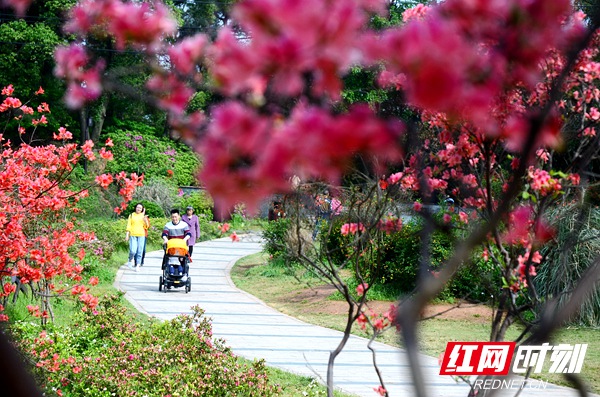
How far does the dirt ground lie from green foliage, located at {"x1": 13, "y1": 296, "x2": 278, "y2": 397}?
12.9 feet

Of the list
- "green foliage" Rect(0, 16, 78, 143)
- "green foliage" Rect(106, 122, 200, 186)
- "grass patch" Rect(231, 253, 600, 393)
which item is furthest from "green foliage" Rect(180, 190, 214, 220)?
"grass patch" Rect(231, 253, 600, 393)

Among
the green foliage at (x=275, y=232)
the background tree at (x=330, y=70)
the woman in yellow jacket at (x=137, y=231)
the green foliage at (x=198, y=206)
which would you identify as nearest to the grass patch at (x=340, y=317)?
the green foliage at (x=275, y=232)

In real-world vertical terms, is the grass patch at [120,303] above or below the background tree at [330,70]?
below

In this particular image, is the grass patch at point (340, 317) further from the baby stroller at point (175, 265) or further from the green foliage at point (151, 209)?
the green foliage at point (151, 209)

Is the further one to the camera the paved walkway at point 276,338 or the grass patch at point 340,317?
the grass patch at point 340,317

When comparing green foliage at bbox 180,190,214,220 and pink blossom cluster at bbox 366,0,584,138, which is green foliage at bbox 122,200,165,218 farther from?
pink blossom cluster at bbox 366,0,584,138

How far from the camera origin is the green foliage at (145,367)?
5.52 m

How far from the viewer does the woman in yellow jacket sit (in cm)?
1434

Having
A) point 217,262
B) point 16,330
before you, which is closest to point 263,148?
point 16,330

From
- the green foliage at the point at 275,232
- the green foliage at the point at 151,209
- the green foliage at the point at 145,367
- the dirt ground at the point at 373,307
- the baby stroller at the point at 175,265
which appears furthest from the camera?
the green foliage at the point at 151,209

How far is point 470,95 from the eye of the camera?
86 cm

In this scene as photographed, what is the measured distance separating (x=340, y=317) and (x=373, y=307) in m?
0.57

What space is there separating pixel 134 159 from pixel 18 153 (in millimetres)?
20920

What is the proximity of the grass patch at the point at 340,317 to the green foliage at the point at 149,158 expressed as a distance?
1045cm
